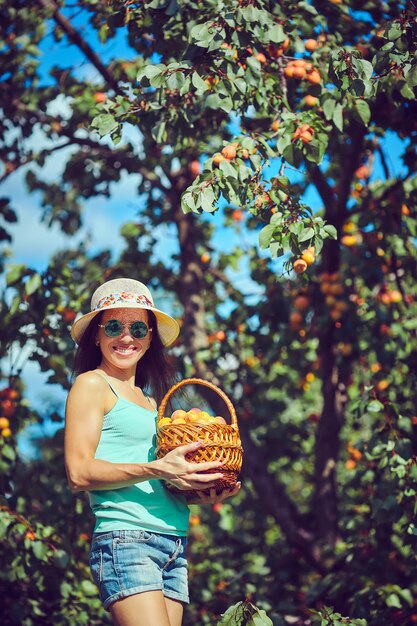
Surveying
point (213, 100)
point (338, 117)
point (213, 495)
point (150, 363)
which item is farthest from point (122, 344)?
point (338, 117)

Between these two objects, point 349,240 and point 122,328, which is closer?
point 122,328

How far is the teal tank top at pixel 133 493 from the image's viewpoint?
2.24 metres

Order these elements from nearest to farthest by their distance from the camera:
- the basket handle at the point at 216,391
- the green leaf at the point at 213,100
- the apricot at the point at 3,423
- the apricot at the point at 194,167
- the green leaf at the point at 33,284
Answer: the basket handle at the point at 216,391 < the green leaf at the point at 213,100 < the green leaf at the point at 33,284 < the apricot at the point at 3,423 < the apricot at the point at 194,167

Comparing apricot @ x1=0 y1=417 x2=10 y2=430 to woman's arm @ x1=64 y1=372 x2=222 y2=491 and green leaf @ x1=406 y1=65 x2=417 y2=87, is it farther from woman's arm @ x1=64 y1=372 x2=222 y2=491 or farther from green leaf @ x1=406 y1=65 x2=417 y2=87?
green leaf @ x1=406 y1=65 x2=417 y2=87

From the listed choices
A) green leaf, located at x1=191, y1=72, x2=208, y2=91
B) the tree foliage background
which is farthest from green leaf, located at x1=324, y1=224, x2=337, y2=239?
green leaf, located at x1=191, y1=72, x2=208, y2=91

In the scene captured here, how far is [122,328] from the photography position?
2.50 metres

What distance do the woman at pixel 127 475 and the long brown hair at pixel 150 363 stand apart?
4 centimetres

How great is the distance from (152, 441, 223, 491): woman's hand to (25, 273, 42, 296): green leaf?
75.6 inches

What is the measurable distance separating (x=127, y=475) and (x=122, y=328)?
0.55 meters

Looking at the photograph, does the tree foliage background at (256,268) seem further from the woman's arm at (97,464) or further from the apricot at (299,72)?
the woman's arm at (97,464)

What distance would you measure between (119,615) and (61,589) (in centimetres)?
164

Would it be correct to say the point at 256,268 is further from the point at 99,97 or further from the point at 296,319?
the point at 99,97

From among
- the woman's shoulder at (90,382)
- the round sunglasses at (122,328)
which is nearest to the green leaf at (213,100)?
the round sunglasses at (122,328)

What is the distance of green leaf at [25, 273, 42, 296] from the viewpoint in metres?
3.84
